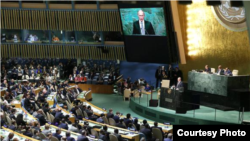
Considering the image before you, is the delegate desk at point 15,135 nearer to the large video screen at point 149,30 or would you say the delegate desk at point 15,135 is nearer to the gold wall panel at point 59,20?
the large video screen at point 149,30

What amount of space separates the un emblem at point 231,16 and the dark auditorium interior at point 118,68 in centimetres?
5

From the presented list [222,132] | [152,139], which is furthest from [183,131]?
[152,139]

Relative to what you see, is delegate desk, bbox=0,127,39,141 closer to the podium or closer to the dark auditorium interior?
the dark auditorium interior

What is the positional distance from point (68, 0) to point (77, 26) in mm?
1802

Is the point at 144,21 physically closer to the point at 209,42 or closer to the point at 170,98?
the point at 209,42

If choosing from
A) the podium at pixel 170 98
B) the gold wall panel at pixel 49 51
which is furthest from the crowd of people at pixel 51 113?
the gold wall panel at pixel 49 51

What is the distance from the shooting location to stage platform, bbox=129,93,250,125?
16719 mm

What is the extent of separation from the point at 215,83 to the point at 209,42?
11.5 ft

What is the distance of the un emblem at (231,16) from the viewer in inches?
750

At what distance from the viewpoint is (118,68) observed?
29578mm

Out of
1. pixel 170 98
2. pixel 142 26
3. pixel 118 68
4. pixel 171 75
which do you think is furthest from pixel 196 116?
pixel 118 68

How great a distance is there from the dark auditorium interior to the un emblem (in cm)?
5

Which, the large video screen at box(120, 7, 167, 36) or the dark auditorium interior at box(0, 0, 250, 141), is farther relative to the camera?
the large video screen at box(120, 7, 167, 36)

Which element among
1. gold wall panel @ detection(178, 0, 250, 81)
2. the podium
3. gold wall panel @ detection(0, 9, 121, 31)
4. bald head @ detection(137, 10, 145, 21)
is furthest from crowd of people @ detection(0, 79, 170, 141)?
gold wall panel @ detection(178, 0, 250, 81)
